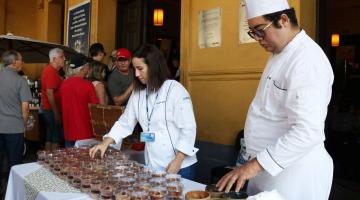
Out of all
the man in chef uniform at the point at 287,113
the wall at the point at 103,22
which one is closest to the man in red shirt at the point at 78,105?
the man in chef uniform at the point at 287,113

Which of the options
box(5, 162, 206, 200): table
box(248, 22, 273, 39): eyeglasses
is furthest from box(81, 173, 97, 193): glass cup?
box(248, 22, 273, 39): eyeglasses

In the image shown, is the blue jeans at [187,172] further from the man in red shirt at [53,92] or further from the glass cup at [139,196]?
the man in red shirt at [53,92]

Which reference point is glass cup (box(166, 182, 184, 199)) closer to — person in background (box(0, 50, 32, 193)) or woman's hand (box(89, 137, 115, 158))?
woman's hand (box(89, 137, 115, 158))

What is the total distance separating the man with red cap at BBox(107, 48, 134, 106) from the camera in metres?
4.16

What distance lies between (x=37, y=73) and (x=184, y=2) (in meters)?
6.53

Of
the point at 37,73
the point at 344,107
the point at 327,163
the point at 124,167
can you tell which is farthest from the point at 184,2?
the point at 37,73

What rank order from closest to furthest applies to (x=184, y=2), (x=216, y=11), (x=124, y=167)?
1. (x=124, y=167)
2. (x=216, y=11)
3. (x=184, y=2)

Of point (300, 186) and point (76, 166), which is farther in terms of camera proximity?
point (76, 166)

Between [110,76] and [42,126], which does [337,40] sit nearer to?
[110,76]

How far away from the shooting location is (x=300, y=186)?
1601 millimetres

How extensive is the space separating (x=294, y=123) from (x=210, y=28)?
121 inches

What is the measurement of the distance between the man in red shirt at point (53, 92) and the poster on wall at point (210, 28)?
1991 millimetres

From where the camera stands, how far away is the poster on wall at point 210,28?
13.9 feet

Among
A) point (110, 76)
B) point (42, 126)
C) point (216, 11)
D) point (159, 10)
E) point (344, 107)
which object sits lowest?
point (42, 126)
